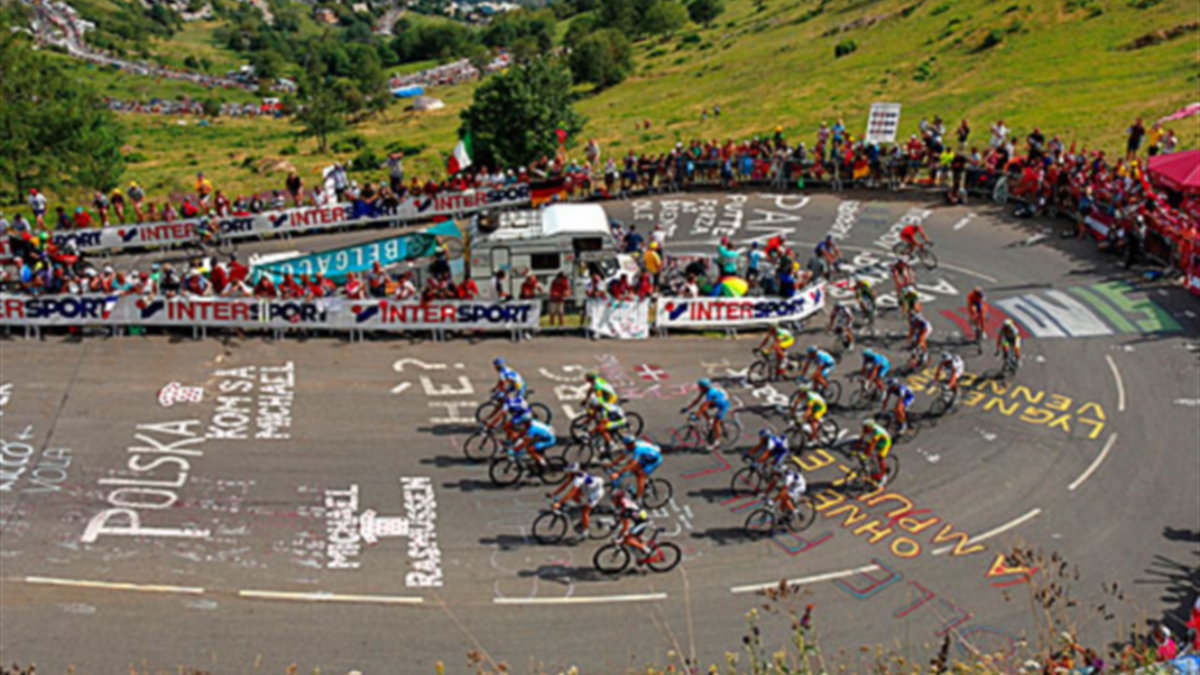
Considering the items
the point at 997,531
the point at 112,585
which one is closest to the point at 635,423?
the point at 997,531

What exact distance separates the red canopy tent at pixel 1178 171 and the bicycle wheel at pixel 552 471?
2328 centimetres

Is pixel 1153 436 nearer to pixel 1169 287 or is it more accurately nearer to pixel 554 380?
pixel 1169 287

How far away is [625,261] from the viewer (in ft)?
106

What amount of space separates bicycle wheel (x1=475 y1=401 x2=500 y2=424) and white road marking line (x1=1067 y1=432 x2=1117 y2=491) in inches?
500

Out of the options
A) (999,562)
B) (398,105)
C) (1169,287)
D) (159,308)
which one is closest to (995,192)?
(1169,287)

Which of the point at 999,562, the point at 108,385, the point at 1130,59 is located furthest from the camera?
the point at 1130,59

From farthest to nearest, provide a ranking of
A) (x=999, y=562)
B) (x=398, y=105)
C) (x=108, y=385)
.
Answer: (x=398, y=105), (x=108, y=385), (x=999, y=562)

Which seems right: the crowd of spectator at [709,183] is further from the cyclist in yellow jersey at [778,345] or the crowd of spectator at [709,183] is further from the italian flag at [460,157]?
the italian flag at [460,157]

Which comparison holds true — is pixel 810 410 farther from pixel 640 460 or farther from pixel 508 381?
pixel 508 381

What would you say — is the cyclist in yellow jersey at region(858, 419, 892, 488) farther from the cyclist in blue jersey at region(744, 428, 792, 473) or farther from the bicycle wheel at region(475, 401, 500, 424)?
the bicycle wheel at region(475, 401, 500, 424)

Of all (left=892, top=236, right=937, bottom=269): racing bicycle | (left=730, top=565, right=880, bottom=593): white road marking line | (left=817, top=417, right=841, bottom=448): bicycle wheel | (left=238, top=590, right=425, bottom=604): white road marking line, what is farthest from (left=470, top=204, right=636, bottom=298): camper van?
(left=730, top=565, right=880, bottom=593): white road marking line

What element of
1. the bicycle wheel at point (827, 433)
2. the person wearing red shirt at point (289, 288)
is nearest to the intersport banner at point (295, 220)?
the person wearing red shirt at point (289, 288)

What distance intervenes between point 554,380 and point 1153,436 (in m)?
14.4

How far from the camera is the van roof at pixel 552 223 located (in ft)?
99.7
